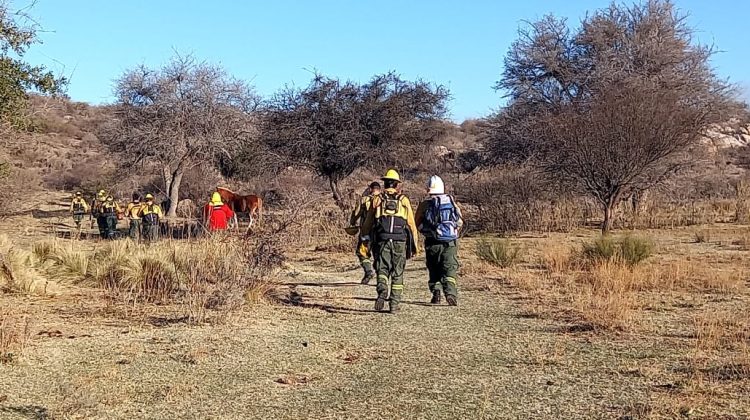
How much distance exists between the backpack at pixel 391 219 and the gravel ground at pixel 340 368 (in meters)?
0.96

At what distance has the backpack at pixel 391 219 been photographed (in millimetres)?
9750

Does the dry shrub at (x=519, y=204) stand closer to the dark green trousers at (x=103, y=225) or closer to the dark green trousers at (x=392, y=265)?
the dark green trousers at (x=103, y=225)

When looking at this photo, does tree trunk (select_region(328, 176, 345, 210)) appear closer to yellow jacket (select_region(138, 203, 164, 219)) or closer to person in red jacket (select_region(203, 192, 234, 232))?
yellow jacket (select_region(138, 203, 164, 219))

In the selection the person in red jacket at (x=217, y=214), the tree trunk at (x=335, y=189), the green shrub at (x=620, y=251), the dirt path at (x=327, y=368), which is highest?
the tree trunk at (x=335, y=189)

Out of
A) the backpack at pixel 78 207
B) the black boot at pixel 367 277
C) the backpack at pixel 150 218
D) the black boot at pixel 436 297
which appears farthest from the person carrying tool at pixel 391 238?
the backpack at pixel 78 207

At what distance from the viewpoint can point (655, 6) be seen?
30219 mm

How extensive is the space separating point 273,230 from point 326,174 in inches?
624

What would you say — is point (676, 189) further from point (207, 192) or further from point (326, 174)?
point (207, 192)

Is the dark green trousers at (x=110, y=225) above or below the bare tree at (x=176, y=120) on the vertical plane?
below

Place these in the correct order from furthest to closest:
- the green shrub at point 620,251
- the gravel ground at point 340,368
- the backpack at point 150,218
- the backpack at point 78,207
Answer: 1. the backpack at point 78,207
2. the backpack at point 150,218
3. the green shrub at point 620,251
4. the gravel ground at point 340,368

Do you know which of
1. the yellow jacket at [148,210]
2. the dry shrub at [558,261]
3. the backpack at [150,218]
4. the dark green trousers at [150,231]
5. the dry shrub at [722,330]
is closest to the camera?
the dry shrub at [722,330]

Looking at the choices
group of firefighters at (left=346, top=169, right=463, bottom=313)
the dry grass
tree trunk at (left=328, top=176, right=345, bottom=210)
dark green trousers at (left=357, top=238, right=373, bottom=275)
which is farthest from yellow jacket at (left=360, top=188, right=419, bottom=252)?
tree trunk at (left=328, top=176, right=345, bottom=210)

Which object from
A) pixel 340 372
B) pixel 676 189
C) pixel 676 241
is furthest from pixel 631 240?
pixel 676 189

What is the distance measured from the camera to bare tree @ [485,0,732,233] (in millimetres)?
19875
